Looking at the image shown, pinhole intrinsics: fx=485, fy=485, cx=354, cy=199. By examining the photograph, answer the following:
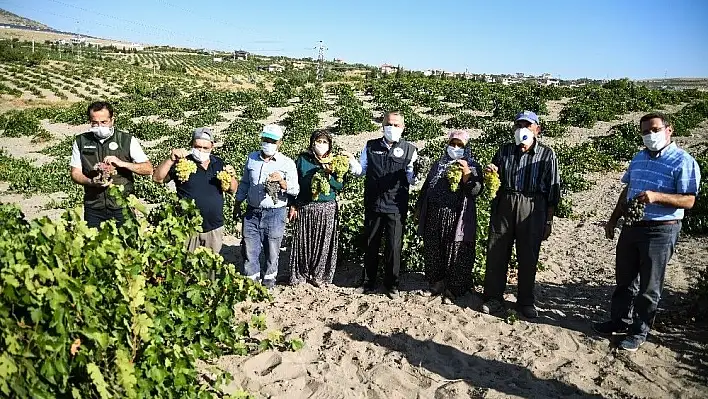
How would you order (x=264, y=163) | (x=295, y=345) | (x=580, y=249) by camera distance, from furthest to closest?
(x=580, y=249) < (x=264, y=163) < (x=295, y=345)

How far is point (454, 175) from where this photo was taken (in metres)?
4.61

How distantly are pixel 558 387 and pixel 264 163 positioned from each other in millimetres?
3307

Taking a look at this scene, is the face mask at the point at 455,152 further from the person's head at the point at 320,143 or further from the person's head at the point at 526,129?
the person's head at the point at 320,143

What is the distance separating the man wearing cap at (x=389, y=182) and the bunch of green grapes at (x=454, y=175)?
448 millimetres

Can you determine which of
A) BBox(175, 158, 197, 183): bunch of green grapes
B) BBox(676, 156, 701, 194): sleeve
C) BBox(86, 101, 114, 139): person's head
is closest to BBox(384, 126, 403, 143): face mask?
BBox(175, 158, 197, 183): bunch of green grapes

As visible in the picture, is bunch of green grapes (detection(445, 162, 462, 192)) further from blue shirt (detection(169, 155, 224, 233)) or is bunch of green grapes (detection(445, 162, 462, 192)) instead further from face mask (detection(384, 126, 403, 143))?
blue shirt (detection(169, 155, 224, 233))

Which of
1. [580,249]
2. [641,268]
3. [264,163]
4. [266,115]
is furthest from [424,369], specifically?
[266,115]

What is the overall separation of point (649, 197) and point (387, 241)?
244 centimetres

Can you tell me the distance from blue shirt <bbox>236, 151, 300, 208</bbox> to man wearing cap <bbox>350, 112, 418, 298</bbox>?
64 cm

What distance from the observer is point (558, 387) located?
3660 millimetres

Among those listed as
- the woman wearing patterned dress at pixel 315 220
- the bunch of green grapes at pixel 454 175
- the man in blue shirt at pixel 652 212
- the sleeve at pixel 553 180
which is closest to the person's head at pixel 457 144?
the bunch of green grapes at pixel 454 175

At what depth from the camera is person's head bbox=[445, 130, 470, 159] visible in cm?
476

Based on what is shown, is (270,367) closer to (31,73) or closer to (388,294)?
(388,294)

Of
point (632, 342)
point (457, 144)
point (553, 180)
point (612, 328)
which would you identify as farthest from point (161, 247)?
point (612, 328)
